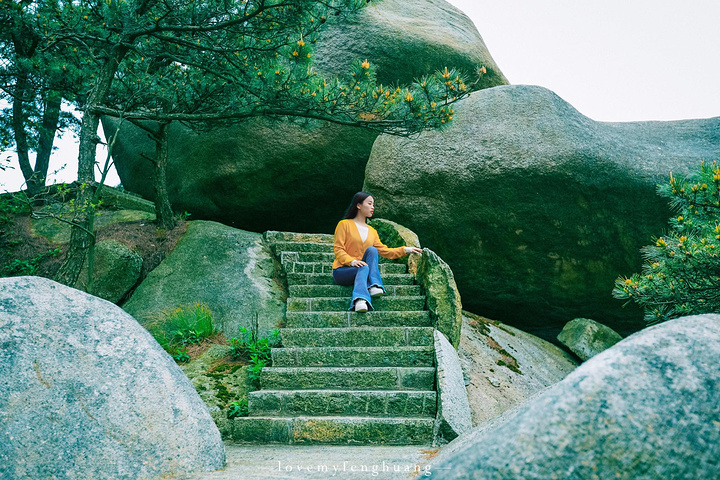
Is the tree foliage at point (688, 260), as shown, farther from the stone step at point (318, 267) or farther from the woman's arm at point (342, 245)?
the stone step at point (318, 267)

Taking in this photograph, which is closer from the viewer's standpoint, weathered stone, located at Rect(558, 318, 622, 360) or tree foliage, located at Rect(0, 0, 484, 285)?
tree foliage, located at Rect(0, 0, 484, 285)

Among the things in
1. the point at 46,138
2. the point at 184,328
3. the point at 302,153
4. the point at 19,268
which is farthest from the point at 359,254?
the point at 46,138

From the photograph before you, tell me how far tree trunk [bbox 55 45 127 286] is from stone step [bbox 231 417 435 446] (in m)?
2.69

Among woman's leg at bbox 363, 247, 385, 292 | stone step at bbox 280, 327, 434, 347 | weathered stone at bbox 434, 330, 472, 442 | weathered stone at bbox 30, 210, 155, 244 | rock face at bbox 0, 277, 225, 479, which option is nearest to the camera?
rock face at bbox 0, 277, 225, 479

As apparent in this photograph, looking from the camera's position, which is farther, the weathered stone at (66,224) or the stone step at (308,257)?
the weathered stone at (66,224)

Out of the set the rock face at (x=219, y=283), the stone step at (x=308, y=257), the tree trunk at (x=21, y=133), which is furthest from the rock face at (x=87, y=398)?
the tree trunk at (x=21, y=133)

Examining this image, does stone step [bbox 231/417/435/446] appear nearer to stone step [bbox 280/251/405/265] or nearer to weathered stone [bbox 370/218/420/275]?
A: weathered stone [bbox 370/218/420/275]

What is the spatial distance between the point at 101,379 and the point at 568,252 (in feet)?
21.9

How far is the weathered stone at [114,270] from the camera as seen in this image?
22.7 ft

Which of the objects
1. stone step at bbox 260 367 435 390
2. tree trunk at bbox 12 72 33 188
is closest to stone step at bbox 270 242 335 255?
stone step at bbox 260 367 435 390

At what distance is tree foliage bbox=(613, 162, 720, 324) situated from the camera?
154 inches

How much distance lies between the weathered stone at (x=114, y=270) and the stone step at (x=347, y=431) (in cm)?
378

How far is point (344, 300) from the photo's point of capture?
A: 590 cm

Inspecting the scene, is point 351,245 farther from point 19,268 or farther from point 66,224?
point 66,224
